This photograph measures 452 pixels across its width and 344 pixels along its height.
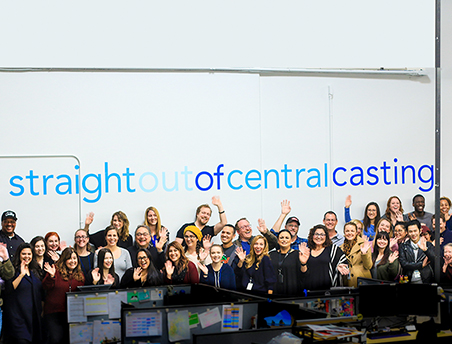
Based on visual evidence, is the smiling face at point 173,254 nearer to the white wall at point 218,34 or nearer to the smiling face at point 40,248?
the smiling face at point 40,248

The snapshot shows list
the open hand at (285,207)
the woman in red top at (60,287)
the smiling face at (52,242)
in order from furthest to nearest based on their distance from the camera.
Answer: the open hand at (285,207)
the smiling face at (52,242)
the woman in red top at (60,287)

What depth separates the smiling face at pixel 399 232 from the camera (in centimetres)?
609

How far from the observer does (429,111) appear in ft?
20.2

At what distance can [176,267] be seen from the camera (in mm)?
5492

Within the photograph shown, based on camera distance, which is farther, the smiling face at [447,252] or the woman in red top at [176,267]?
the smiling face at [447,252]

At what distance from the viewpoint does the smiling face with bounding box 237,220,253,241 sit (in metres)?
5.64

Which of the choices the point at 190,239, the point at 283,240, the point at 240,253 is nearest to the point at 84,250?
the point at 190,239

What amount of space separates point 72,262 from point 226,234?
1599 millimetres

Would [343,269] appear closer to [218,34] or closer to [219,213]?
[219,213]

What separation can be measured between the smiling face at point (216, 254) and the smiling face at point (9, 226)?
2001 millimetres

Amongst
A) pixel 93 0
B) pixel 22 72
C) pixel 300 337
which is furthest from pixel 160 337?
pixel 93 0

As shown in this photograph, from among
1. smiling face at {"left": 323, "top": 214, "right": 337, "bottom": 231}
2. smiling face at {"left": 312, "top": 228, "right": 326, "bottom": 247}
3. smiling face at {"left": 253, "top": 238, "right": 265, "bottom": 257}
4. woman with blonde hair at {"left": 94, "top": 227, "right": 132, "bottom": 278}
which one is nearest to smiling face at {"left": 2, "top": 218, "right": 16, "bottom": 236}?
woman with blonde hair at {"left": 94, "top": 227, "right": 132, "bottom": 278}

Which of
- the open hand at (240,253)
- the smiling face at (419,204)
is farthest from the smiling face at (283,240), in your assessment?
the smiling face at (419,204)

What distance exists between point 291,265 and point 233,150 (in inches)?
56.1
